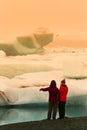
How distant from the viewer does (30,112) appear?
1309 centimetres

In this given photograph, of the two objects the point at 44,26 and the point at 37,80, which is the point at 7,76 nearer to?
the point at 37,80

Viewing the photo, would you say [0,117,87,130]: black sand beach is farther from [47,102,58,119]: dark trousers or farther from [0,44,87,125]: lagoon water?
[0,44,87,125]: lagoon water

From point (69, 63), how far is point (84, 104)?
165 cm

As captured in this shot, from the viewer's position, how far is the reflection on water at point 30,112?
12.3 m

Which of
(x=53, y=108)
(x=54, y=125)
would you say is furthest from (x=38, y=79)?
(x=54, y=125)

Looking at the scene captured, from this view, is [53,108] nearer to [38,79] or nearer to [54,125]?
[54,125]

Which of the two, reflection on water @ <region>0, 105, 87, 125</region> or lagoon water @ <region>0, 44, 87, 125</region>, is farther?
lagoon water @ <region>0, 44, 87, 125</region>

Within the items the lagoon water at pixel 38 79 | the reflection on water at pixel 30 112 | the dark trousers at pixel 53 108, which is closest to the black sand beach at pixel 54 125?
the dark trousers at pixel 53 108

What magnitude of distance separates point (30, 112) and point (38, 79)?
135 centimetres

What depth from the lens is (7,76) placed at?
1389 centimetres

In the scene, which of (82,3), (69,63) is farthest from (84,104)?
(82,3)

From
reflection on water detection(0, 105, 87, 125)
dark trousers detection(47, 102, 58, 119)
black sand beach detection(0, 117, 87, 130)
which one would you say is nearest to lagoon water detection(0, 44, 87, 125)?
reflection on water detection(0, 105, 87, 125)

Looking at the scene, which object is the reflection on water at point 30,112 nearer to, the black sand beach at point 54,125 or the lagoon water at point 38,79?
Result: the lagoon water at point 38,79

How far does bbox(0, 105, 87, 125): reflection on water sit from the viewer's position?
12.3 m
